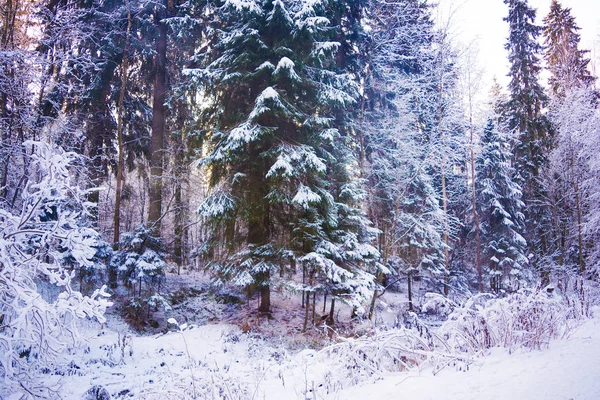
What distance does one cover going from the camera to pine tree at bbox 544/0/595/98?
18.9m

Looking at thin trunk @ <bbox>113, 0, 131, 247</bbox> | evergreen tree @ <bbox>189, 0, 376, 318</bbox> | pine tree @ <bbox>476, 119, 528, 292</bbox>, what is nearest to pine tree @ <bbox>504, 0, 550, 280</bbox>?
pine tree @ <bbox>476, 119, 528, 292</bbox>

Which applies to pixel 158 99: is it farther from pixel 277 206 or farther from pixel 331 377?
pixel 331 377

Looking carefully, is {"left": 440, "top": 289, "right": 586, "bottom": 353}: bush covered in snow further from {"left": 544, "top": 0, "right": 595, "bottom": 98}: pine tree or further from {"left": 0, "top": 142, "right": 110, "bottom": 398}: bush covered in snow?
{"left": 544, "top": 0, "right": 595, "bottom": 98}: pine tree

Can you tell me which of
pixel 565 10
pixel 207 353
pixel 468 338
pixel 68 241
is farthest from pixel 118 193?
pixel 565 10

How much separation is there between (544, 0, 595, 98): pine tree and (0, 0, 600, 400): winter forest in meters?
0.29

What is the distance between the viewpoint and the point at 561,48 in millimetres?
20469

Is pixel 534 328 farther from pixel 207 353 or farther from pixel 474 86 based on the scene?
pixel 474 86

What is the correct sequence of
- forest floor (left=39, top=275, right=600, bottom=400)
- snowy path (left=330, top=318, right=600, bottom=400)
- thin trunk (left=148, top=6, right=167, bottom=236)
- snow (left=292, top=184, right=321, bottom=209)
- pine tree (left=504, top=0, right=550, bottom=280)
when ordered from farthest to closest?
pine tree (left=504, top=0, right=550, bottom=280)
thin trunk (left=148, top=6, right=167, bottom=236)
snow (left=292, top=184, right=321, bottom=209)
forest floor (left=39, top=275, right=600, bottom=400)
snowy path (left=330, top=318, right=600, bottom=400)

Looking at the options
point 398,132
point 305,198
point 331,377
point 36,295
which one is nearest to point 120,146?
point 305,198

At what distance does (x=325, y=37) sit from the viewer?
11070mm

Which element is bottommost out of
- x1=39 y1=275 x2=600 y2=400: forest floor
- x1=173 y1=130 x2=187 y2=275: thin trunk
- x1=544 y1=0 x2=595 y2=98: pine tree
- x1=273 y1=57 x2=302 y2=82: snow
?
x1=39 y1=275 x2=600 y2=400: forest floor

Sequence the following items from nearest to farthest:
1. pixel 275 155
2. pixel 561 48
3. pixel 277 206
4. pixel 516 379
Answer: pixel 516 379, pixel 275 155, pixel 277 206, pixel 561 48

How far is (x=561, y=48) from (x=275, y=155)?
21648 mm

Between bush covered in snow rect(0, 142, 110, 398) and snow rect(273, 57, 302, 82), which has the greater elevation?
snow rect(273, 57, 302, 82)
